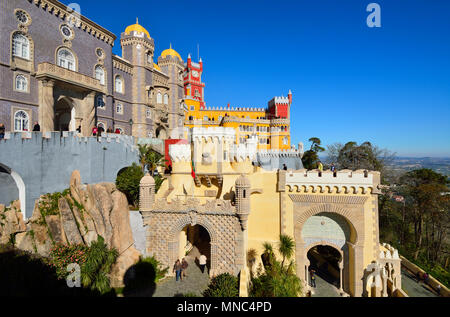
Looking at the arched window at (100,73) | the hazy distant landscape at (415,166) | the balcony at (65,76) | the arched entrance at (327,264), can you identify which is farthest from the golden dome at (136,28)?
the hazy distant landscape at (415,166)

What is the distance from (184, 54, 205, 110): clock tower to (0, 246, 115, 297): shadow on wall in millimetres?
49690

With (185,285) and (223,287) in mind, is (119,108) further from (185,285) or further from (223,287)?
(223,287)

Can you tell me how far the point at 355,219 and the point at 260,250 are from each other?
298 inches

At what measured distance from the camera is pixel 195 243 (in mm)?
21219

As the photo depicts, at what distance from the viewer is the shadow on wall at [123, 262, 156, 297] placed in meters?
14.1

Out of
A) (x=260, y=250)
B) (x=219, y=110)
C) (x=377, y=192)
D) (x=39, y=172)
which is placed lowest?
→ (x=260, y=250)

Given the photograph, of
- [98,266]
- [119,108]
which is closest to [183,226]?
[98,266]

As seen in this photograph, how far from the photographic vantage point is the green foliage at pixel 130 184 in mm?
17859

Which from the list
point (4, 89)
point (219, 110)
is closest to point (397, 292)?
point (4, 89)

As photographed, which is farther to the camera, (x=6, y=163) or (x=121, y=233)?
(x=121, y=233)

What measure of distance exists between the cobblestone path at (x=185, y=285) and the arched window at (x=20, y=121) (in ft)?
57.8

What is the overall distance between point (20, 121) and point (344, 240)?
28.5 meters

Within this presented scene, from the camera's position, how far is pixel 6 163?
14344mm
